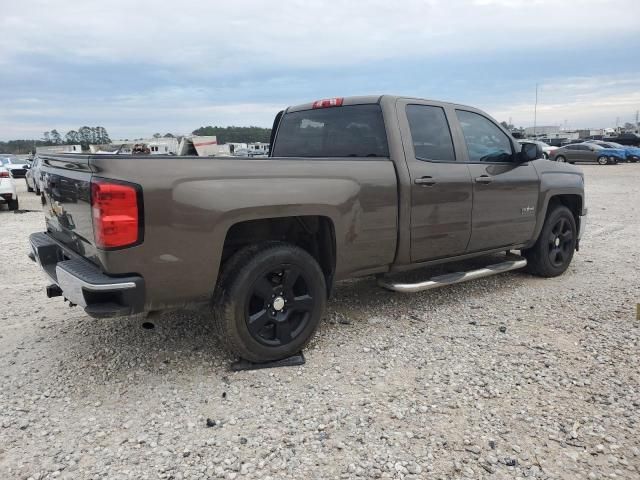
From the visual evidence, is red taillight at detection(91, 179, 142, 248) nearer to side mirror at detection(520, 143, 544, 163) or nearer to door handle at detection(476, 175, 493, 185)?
door handle at detection(476, 175, 493, 185)

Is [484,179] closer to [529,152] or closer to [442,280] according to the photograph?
[529,152]

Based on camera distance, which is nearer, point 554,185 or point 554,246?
point 554,185

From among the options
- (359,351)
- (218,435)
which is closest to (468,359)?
(359,351)

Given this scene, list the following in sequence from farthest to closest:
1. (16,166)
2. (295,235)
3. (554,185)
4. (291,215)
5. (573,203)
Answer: (16,166), (573,203), (554,185), (295,235), (291,215)

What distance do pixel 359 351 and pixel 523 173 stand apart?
8.74 ft

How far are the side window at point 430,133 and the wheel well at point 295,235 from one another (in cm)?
108

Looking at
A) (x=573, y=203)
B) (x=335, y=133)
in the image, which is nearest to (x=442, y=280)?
(x=335, y=133)

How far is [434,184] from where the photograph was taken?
4.15 m

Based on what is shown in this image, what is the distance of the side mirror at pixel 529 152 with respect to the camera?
15.9ft

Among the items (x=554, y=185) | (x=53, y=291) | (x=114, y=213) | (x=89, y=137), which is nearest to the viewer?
(x=114, y=213)

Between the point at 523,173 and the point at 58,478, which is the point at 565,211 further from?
the point at 58,478

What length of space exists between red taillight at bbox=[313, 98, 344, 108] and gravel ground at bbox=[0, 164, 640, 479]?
5.99ft

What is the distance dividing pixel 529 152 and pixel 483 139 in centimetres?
47

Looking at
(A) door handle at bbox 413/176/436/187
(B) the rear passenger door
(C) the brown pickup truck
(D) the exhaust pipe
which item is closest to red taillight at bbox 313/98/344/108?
(C) the brown pickup truck
